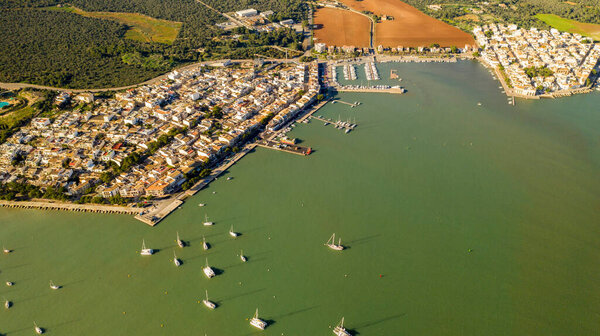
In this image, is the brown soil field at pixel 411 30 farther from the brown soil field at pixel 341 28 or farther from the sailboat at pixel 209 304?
the sailboat at pixel 209 304

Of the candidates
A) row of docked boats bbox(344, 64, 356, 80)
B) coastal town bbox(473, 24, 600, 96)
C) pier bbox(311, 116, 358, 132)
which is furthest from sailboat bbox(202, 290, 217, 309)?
coastal town bbox(473, 24, 600, 96)

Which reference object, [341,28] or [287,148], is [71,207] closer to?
[287,148]

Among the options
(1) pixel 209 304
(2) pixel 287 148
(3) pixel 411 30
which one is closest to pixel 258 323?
(1) pixel 209 304

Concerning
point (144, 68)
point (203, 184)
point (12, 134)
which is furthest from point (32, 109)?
point (203, 184)

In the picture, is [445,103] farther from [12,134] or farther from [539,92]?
[12,134]

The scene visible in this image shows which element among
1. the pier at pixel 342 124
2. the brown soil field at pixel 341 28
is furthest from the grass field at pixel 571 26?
the pier at pixel 342 124
